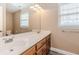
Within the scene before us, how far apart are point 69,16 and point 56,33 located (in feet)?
0.87

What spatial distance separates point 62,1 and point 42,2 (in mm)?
244

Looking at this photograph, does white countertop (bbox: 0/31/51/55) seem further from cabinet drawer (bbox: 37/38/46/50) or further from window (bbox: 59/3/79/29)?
window (bbox: 59/3/79/29)

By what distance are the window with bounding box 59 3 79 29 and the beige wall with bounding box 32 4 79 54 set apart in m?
0.06

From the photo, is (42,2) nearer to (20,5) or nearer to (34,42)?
(20,5)

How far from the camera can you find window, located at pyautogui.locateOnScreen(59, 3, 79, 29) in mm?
1358

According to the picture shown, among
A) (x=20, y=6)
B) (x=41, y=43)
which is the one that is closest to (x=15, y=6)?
(x=20, y=6)

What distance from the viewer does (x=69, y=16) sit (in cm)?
138

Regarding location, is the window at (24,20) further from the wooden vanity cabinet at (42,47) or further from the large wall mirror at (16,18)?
the wooden vanity cabinet at (42,47)

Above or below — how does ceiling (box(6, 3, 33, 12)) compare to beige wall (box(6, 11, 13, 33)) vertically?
above

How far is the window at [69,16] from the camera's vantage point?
136 centimetres

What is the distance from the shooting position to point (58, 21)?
139 centimetres

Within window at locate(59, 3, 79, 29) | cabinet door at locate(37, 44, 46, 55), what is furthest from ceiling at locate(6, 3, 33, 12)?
cabinet door at locate(37, 44, 46, 55)

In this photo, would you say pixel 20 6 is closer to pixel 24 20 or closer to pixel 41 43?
pixel 24 20
